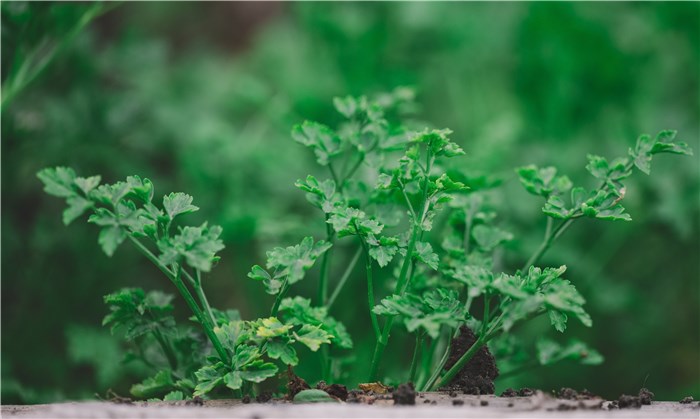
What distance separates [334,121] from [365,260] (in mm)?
1410

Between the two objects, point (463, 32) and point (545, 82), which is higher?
point (463, 32)

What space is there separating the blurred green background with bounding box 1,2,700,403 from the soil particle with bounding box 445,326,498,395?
619mm

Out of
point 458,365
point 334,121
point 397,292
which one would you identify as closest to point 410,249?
point 397,292

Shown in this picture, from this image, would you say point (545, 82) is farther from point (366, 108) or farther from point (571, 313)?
point (571, 313)

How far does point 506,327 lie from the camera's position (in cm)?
103

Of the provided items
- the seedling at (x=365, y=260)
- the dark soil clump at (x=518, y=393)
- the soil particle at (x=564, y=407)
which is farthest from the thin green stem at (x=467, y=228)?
the soil particle at (x=564, y=407)

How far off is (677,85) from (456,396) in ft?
8.22

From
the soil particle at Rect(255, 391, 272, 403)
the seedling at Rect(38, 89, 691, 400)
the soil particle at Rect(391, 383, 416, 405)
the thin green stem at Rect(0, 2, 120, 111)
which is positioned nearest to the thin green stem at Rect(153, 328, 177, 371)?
the seedling at Rect(38, 89, 691, 400)

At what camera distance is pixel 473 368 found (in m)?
1.29

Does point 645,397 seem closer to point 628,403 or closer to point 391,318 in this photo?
point 628,403

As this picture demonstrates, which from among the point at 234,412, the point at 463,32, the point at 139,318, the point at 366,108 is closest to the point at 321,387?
the point at 234,412

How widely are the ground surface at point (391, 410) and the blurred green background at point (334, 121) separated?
69cm

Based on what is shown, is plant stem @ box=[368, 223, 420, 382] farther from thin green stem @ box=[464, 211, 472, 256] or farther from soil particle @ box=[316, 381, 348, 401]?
thin green stem @ box=[464, 211, 472, 256]

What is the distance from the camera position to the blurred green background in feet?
7.20
